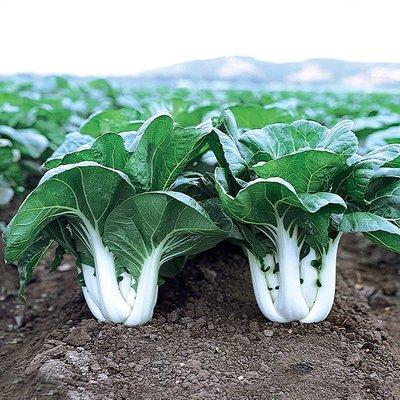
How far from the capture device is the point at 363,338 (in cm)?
281

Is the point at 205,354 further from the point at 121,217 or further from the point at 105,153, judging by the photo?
the point at 105,153

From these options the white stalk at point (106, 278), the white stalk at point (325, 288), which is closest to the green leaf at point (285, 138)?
the white stalk at point (325, 288)

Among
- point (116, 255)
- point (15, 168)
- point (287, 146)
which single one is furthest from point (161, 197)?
point (15, 168)

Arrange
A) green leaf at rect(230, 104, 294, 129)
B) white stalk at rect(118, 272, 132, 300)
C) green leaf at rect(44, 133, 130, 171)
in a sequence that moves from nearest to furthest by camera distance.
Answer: green leaf at rect(44, 133, 130, 171), white stalk at rect(118, 272, 132, 300), green leaf at rect(230, 104, 294, 129)

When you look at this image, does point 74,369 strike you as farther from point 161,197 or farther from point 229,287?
point 229,287

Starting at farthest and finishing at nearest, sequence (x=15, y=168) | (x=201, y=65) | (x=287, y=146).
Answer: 1. (x=201, y=65)
2. (x=15, y=168)
3. (x=287, y=146)

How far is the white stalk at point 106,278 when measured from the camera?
2.65 m

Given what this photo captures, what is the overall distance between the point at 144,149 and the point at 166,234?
1.26 ft

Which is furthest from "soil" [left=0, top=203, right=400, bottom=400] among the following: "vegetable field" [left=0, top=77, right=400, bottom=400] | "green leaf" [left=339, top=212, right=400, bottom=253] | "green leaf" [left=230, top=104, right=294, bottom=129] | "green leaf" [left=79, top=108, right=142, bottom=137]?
"green leaf" [left=230, top=104, right=294, bottom=129]

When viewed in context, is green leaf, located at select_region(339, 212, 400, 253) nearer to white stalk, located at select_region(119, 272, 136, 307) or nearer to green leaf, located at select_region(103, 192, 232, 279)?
green leaf, located at select_region(103, 192, 232, 279)

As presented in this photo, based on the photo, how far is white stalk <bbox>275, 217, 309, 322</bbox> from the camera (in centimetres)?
262

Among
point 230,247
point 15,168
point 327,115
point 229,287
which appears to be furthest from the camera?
point 327,115

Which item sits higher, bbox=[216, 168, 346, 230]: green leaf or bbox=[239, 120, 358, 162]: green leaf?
bbox=[239, 120, 358, 162]: green leaf

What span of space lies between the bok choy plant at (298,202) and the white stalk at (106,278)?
1.97 feet
